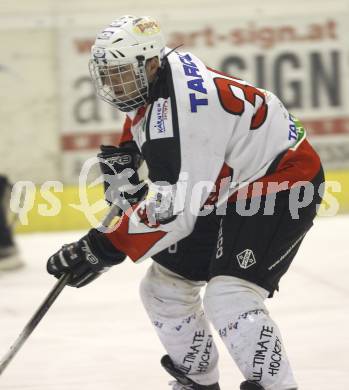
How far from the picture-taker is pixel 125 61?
2.49 meters

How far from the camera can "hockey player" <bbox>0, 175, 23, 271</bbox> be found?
4984 mm

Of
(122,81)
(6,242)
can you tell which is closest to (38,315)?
(122,81)

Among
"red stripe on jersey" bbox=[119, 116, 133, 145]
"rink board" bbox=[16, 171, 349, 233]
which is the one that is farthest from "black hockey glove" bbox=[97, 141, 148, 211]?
"rink board" bbox=[16, 171, 349, 233]

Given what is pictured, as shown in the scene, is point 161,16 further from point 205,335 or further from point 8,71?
point 205,335

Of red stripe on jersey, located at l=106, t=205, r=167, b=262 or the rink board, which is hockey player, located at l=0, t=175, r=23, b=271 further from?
red stripe on jersey, located at l=106, t=205, r=167, b=262

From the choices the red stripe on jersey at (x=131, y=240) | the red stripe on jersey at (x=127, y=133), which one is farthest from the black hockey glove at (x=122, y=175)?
the red stripe on jersey at (x=131, y=240)

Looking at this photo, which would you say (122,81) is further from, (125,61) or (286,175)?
(286,175)

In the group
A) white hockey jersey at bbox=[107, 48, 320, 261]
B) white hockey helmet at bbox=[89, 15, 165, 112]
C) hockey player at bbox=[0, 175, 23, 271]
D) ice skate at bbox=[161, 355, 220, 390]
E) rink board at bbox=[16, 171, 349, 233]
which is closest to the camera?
white hockey jersey at bbox=[107, 48, 320, 261]

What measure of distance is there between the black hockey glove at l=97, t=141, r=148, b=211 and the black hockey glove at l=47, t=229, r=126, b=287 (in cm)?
26

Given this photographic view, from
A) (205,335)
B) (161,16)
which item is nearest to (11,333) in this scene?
(205,335)

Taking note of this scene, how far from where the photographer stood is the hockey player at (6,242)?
4.98 metres

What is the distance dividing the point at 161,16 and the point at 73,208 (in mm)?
1350

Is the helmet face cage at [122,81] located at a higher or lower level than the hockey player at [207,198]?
higher

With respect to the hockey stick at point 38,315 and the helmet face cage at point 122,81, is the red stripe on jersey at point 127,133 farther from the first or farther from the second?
the hockey stick at point 38,315
